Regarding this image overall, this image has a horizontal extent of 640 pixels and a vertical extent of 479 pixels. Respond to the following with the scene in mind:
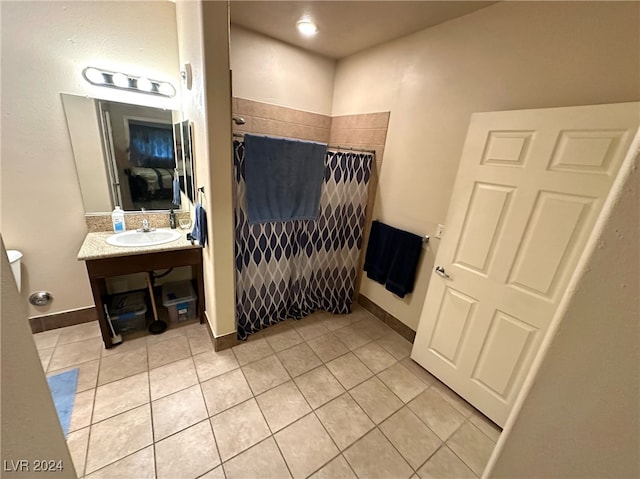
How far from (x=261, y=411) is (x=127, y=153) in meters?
2.17

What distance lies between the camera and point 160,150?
2148mm

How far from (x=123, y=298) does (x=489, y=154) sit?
2.95 metres

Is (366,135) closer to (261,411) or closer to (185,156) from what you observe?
(185,156)

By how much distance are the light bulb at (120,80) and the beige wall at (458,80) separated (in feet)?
6.09

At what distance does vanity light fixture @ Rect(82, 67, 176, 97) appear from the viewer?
1.82 meters

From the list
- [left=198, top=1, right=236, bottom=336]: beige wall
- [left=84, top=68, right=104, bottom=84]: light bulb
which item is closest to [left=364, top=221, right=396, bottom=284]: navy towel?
[left=198, top=1, right=236, bottom=336]: beige wall

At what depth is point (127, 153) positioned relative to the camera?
80.7 inches

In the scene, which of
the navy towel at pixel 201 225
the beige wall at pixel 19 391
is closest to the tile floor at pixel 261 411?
the navy towel at pixel 201 225

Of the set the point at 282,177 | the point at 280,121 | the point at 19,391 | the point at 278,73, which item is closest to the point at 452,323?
the point at 282,177

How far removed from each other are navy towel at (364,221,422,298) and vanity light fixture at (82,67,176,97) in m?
2.11

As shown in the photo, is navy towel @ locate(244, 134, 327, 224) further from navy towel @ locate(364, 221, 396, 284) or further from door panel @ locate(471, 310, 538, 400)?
door panel @ locate(471, 310, 538, 400)

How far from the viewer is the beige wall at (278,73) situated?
223 cm

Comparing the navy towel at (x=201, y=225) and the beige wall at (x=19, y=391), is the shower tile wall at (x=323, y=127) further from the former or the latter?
the beige wall at (x=19, y=391)

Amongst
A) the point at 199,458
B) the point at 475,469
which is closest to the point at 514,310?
the point at 475,469
